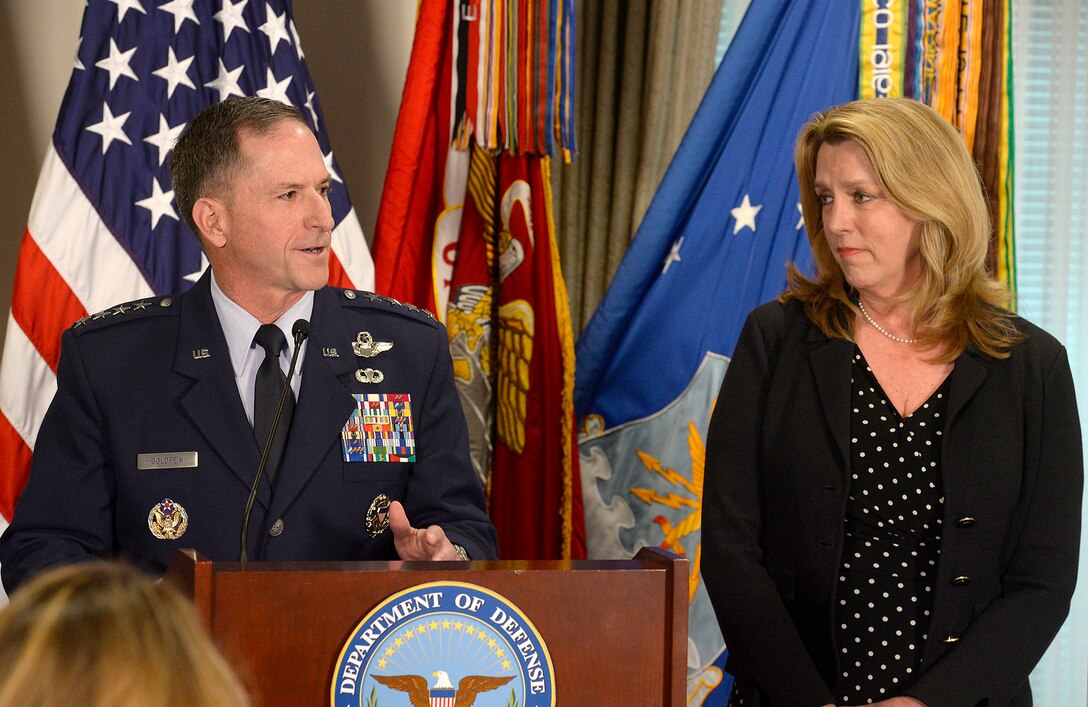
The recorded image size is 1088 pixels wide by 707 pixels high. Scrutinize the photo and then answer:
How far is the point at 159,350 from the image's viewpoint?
1.98 m

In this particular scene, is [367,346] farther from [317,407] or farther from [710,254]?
[710,254]

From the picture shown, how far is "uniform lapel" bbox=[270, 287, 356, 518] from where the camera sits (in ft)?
6.10

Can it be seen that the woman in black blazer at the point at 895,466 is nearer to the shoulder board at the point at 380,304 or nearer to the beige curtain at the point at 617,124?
the shoulder board at the point at 380,304

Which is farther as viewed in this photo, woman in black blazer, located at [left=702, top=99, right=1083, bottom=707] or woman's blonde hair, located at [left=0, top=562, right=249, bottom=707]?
woman in black blazer, located at [left=702, top=99, right=1083, bottom=707]

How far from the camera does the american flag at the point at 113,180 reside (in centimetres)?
282

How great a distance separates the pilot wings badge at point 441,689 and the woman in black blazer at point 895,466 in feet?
2.41

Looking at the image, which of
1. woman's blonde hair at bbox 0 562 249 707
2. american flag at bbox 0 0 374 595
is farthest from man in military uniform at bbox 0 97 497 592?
woman's blonde hair at bbox 0 562 249 707

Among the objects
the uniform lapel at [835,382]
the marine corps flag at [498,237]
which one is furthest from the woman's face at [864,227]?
the marine corps flag at [498,237]

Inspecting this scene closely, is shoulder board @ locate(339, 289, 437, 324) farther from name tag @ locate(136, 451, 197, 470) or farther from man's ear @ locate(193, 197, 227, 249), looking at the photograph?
name tag @ locate(136, 451, 197, 470)

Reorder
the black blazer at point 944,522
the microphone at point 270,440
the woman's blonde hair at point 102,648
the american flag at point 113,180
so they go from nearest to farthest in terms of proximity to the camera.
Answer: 1. the woman's blonde hair at point 102,648
2. the microphone at point 270,440
3. the black blazer at point 944,522
4. the american flag at point 113,180

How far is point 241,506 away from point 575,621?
0.78m

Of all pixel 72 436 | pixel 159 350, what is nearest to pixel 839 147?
pixel 159 350

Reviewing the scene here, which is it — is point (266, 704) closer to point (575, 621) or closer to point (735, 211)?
point (575, 621)

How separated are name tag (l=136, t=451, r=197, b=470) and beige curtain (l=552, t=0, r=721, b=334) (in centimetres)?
189
